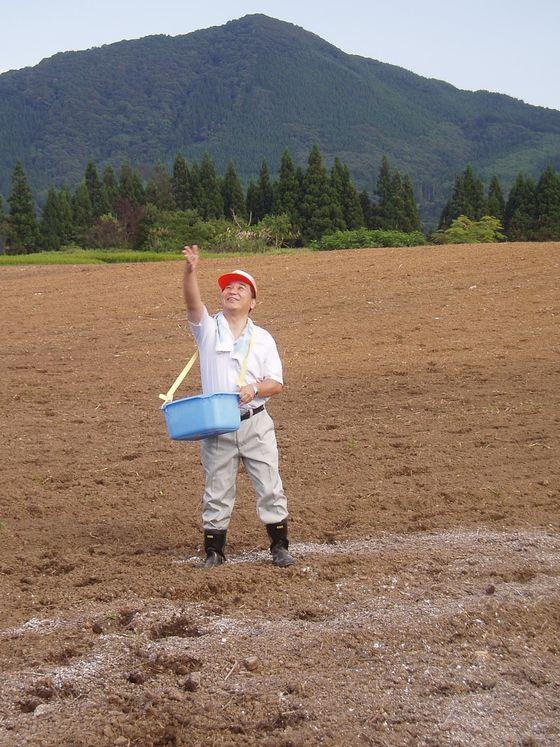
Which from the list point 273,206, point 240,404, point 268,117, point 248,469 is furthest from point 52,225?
point 268,117

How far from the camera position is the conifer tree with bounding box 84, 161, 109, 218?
5791 cm

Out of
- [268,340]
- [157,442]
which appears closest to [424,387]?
[157,442]

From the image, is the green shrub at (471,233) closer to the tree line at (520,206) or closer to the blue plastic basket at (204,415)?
the tree line at (520,206)

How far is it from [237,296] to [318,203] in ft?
146

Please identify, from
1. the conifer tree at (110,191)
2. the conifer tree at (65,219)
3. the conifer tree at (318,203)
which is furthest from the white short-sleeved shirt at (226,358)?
the conifer tree at (110,191)

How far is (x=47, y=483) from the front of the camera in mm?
7535

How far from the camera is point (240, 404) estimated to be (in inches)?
204

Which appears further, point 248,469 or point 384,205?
point 384,205

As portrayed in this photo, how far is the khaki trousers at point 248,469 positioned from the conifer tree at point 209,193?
45864mm

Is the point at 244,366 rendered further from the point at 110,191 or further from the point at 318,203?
the point at 110,191

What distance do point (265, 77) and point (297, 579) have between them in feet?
600

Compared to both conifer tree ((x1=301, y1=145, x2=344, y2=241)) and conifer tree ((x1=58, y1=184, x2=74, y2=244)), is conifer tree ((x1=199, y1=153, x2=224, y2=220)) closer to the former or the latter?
conifer tree ((x1=301, y1=145, x2=344, y2=241))

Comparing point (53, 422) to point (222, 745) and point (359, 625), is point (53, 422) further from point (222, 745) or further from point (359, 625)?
point (222, 745)

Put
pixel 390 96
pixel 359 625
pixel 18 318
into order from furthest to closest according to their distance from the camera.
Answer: pixel 390 96 < pixel 18 318 < pixel 359 625
